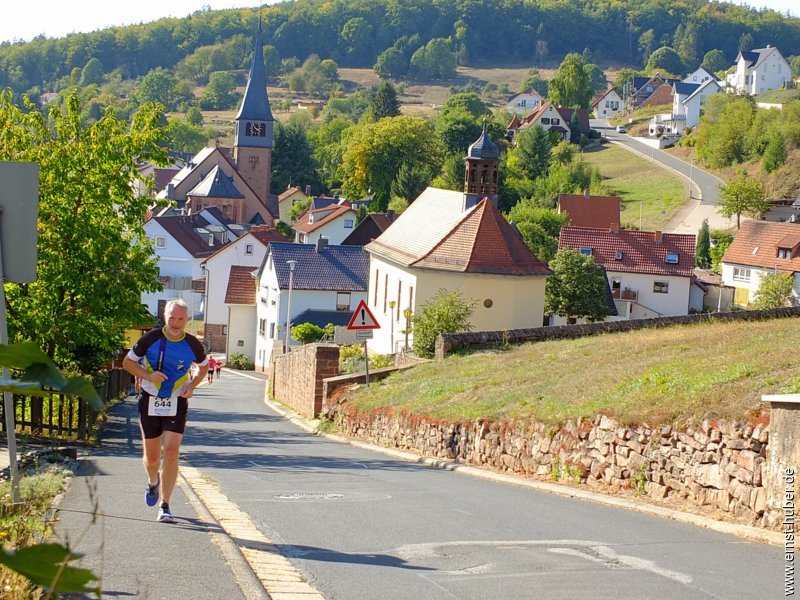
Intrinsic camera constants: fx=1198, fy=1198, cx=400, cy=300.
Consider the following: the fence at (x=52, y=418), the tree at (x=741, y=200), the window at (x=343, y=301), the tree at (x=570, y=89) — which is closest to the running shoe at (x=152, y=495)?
the fence at (x=52, y=418)

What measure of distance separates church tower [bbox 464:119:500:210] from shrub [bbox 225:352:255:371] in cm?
2363

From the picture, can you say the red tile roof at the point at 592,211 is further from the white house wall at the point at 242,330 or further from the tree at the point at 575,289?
the tree at the point at 575,289

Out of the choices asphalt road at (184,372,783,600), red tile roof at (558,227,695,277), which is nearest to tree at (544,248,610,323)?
red tile roof at (558,227,695,277)

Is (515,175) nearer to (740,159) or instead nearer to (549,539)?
(740,159)

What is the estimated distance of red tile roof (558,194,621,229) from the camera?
94250 millimetres

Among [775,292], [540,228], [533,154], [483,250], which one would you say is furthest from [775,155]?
[483,250]

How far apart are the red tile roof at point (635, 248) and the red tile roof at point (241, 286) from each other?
18.8m

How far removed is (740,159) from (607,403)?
110366 millimetres

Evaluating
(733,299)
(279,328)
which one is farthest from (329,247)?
(733,299)

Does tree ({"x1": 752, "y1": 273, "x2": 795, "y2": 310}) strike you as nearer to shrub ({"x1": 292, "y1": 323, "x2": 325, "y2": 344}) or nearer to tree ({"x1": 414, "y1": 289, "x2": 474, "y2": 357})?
shrub ({"x1": 292, "y1": 323, "x2": 325, "y2": 344})

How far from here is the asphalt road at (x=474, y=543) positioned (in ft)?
23.5

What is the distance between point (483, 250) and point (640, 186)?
70362 mm

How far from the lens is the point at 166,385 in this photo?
8.94m

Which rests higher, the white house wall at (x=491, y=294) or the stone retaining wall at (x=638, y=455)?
the white house wall at (x=491, y=294)
